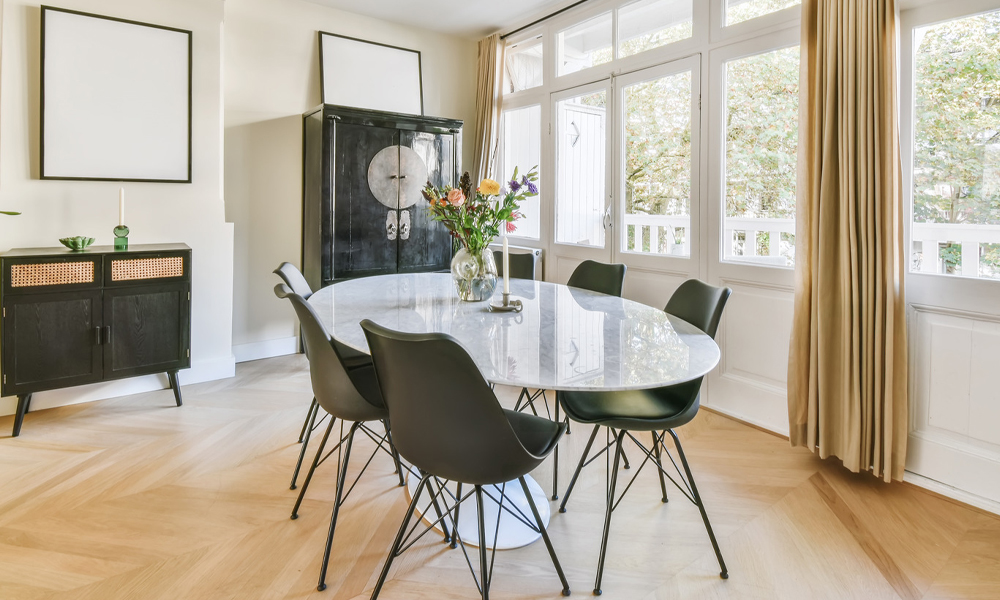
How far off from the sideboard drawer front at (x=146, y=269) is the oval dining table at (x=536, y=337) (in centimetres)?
122

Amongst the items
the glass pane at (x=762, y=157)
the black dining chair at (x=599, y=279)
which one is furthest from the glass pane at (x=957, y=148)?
the black dining chair at (x=599, y=279)

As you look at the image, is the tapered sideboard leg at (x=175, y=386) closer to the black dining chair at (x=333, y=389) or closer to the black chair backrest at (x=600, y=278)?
the black dining chair at (x=333, y=389)

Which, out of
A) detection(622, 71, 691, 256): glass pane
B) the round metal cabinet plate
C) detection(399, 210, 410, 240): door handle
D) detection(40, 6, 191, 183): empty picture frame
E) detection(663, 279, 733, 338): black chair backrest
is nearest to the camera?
detection(663, 279, 733, 338): black chair backrest

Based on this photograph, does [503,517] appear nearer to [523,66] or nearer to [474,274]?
[474,274]

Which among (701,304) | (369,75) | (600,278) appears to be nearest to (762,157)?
(600,278)

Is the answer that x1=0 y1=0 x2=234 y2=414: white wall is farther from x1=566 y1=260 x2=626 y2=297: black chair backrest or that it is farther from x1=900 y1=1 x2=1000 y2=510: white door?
x1=900 y1=1 x2=1000 y2=510: white door

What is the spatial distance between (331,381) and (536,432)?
0.74 m

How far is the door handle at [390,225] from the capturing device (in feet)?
14.3

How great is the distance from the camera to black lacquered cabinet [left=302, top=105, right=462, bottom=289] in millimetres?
4094

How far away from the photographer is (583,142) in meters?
4.21

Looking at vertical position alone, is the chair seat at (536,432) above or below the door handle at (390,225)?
below

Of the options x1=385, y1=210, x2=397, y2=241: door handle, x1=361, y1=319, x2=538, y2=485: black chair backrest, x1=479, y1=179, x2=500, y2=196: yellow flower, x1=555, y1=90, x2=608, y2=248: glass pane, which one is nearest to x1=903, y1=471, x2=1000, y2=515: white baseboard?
x1=361, y1=319, x2=538, y2=485: black chair backrest

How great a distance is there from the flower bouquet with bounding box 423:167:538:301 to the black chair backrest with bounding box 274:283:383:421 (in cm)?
68

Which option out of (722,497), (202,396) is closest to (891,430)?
(722,497)
